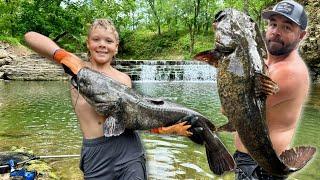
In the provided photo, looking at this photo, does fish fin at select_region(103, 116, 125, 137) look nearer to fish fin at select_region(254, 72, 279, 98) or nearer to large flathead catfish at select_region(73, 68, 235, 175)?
large flathead catfish at select_region(73, 68, 235, 175)

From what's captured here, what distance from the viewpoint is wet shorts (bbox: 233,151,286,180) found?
3.43 meters

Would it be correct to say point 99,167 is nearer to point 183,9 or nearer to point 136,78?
point 136,78

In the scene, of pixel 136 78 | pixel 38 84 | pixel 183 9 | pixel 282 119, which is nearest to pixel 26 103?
pixel 38 84

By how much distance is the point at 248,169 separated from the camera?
3.54 m

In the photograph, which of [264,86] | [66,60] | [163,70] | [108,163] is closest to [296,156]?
[264,86]

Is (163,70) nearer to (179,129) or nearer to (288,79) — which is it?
(179,129)

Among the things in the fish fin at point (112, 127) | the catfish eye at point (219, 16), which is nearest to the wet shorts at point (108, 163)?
the fish fin at point (112, 127)

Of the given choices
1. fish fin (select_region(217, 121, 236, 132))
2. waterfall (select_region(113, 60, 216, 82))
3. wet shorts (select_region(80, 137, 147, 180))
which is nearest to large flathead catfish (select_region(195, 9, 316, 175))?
fish fin (select_region(217, 121, 236, 132))

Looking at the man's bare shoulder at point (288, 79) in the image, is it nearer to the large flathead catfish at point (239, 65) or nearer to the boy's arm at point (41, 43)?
the large flathead catfish at point (239, 65)

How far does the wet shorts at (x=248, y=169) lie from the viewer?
343 cm

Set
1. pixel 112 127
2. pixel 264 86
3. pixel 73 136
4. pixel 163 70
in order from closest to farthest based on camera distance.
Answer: pixel 264 86 → pixel 112 127 → pixel 73 136 → pixel 163 70

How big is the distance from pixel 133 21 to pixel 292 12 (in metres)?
45.4

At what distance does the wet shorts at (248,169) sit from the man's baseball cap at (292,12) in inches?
43.1

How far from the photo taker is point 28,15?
35.2 meters
